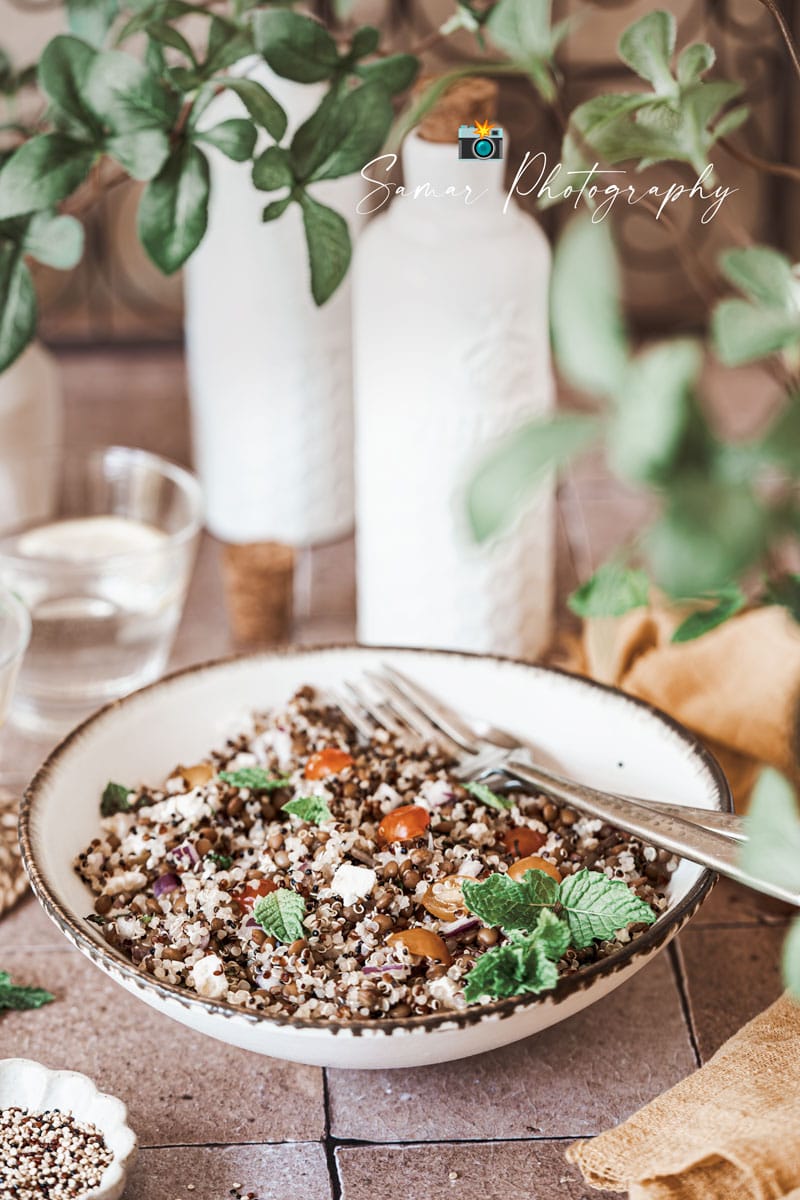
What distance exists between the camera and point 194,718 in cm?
90

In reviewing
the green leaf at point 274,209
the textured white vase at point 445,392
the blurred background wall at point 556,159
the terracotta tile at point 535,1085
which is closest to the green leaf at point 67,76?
the green leaf at point 274,209

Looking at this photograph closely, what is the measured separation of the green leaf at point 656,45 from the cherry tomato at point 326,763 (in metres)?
0.41

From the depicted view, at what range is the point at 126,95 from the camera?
0.80 m

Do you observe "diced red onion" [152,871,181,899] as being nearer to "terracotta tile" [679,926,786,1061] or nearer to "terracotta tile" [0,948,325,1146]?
"terracotta tile" [0,948,325,1146]

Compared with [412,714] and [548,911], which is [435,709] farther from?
[548,911]

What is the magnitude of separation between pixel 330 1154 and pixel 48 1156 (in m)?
0.14

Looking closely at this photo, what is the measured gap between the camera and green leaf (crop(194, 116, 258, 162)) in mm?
802

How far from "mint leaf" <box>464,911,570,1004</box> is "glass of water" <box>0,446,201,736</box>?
18.7 inches

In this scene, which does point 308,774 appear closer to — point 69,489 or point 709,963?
point 709,963

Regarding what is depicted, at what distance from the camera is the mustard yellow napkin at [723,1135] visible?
0.62 m

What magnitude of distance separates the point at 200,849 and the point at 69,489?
50 centimetres

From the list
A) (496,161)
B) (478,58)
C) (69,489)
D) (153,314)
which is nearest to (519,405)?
(496,161)

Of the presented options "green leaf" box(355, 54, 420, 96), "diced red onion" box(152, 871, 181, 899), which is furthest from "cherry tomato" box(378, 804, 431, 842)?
"green leaf" box(355, 54, 420, 96)

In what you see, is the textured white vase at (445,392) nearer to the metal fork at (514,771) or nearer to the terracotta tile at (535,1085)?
the metal fork at (514,771)
